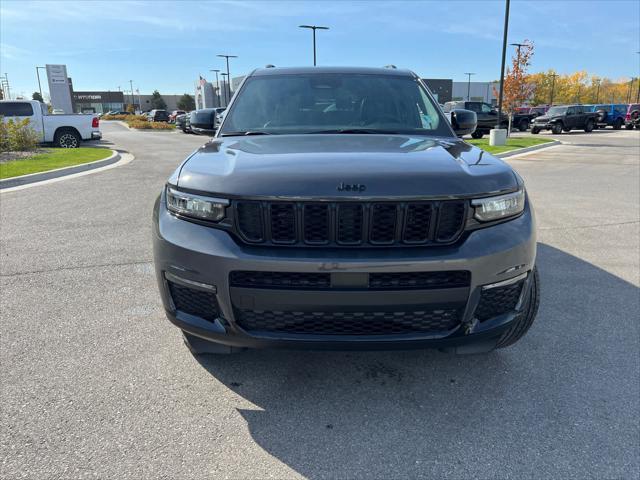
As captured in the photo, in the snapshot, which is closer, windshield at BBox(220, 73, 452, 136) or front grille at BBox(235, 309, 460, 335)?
front grille at BBox(235, 309, 460, 335)

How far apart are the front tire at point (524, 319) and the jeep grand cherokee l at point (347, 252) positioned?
41mm

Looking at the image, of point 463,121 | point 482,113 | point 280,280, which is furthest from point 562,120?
point 280,280

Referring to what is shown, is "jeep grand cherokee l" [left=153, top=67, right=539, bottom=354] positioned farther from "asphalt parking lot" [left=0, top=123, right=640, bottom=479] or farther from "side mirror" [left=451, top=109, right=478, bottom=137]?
"side mirror" [left=451, top=109, right=478, bottom=137]

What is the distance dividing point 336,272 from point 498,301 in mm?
820

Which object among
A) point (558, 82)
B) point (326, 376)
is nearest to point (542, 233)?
point (326, 376)

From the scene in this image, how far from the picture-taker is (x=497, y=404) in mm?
2547

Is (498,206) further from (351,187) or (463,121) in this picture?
(463,121)

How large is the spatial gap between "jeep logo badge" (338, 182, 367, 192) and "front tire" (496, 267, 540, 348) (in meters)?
1.01

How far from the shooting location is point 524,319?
2.54 m

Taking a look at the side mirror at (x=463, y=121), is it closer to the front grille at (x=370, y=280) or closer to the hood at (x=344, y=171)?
the hood at (x=344, y=171)

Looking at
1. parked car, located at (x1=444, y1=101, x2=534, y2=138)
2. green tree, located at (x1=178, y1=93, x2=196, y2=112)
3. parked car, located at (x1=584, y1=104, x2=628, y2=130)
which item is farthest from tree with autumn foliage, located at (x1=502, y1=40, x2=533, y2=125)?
green tree, located at (x1=178, y1=93, x2=196, y2=112)

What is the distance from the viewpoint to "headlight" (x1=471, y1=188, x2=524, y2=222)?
2230 millimetres

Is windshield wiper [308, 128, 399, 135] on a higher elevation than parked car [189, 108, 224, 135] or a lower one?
lower

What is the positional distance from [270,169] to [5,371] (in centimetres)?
208
